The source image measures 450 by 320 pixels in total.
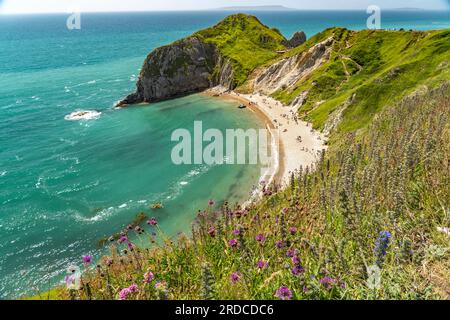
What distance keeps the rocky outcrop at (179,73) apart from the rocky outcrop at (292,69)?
12.5 metres

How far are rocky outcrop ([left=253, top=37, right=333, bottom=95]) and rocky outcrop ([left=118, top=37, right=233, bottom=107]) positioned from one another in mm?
12497

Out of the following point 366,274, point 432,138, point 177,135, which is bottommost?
point 177,135

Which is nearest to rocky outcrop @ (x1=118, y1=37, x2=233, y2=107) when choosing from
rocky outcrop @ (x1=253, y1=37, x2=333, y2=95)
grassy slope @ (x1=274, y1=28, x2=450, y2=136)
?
rocky outcrop @ (x1=253, y1=37, x2=333, y2=95)

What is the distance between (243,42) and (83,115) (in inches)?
2817

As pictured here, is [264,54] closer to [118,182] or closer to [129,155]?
[129,155]

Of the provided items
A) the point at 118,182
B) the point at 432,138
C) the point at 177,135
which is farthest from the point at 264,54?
the point at 432,138

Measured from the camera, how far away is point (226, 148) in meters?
58.9

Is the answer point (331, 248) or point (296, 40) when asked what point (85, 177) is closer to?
point (331, 248)

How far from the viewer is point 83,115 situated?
82688mm

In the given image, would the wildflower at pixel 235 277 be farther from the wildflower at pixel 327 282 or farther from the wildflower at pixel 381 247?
the wildflower at pixel 381 247

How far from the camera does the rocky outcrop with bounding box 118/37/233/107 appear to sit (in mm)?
100875

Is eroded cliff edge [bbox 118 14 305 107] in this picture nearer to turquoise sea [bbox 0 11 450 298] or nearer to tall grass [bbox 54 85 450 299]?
turquoise sea [bbox 0 11 450 298]

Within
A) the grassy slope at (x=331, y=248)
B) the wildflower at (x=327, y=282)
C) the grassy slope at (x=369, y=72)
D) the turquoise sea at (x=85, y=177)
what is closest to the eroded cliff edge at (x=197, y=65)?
the turquoise sea at (x=85, y=177)
